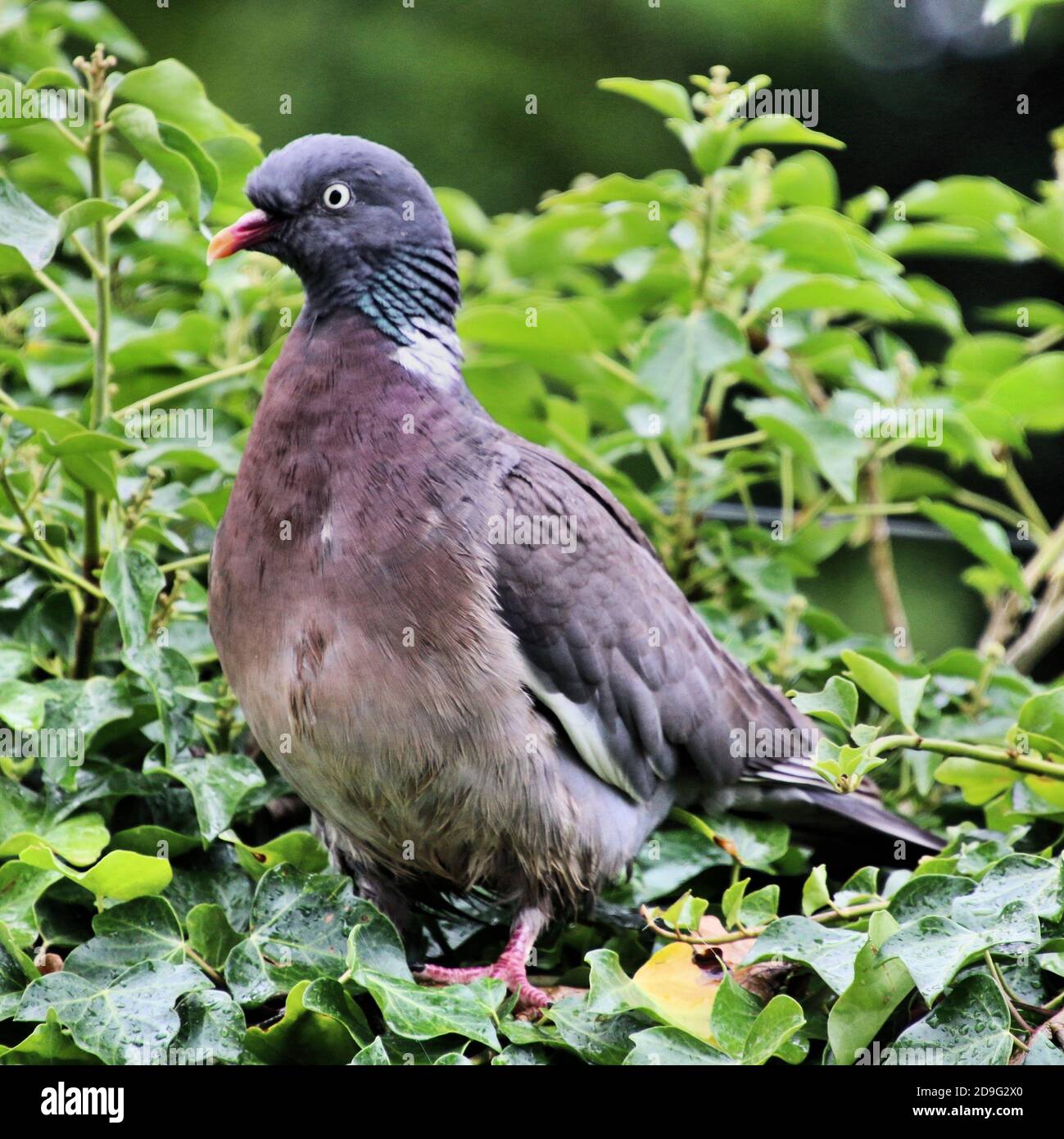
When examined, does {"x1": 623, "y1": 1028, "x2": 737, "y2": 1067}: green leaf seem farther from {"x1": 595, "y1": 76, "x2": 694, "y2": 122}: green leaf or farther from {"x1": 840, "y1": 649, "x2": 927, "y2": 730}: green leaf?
{"x1": 595, "y1": 76, "x2": 694, "y2": 122}: green leaf

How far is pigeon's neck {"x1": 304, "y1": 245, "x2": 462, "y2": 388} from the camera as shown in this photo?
2496mm

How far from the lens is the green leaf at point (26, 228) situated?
2.12m

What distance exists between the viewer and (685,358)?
2738mm

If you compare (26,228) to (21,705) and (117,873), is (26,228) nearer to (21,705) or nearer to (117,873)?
(21,705)

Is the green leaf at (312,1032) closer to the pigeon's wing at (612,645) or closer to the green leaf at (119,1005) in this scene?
the green leaf at (119,1005)

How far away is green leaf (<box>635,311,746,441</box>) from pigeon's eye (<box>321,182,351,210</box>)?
2.14ft

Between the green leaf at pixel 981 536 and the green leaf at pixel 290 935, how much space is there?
146 centimetres

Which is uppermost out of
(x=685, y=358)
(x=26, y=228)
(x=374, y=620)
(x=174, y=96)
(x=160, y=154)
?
(x=174, y=96)

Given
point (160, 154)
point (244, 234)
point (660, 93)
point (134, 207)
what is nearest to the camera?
point (160, 154)

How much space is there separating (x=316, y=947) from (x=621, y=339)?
1.54 metres

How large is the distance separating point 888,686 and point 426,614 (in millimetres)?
Answer: 747

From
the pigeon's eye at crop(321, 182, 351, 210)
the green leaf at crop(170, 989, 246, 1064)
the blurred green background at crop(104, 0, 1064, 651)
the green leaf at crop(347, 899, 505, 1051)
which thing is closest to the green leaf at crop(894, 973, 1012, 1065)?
the green leaf at crop(347, 899, 505, 1051)

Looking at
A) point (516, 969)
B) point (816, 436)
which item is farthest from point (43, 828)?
point (816, 436)
